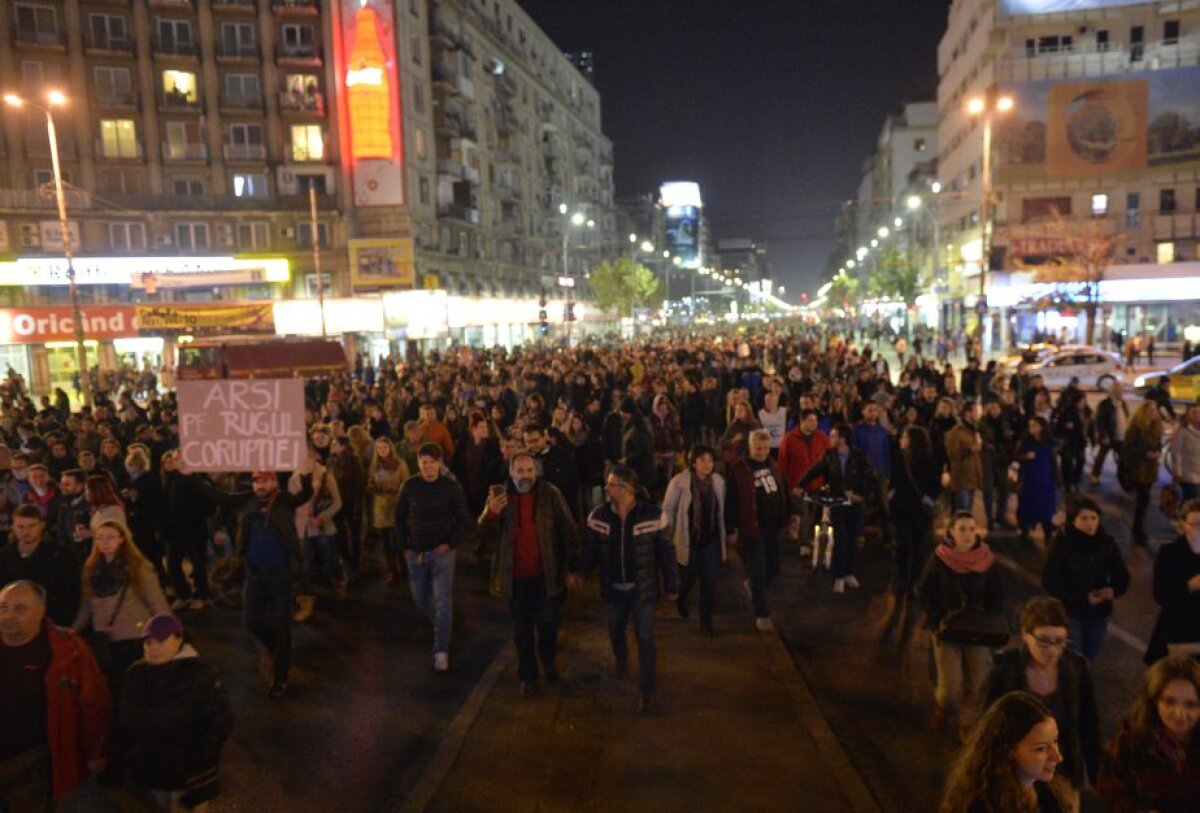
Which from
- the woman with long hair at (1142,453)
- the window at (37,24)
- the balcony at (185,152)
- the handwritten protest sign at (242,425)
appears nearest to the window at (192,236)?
the balcony at (185,152)

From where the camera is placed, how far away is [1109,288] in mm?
43406

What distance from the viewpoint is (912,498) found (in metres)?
9.03

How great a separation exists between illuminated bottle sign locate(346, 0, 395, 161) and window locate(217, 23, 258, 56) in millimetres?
6598

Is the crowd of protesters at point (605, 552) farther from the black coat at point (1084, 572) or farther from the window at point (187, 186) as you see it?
the window at point (187, 186)

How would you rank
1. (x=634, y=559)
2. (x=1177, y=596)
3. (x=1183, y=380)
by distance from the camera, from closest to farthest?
(x=1177, y=596) → (x=634, y=559) → (x=1183, y=380)

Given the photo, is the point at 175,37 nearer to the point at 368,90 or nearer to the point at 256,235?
the point at 256,235

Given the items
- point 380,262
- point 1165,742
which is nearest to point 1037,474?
point 1165,742

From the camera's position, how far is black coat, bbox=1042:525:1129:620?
18.4 ft

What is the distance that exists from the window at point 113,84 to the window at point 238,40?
5.00 m

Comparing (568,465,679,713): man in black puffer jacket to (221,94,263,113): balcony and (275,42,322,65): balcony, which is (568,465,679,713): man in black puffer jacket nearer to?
(275,42,322,65): balcony

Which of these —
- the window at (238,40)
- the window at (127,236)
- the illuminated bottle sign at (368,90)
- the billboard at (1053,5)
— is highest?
the billboard at (1053,5)

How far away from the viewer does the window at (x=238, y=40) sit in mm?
47719

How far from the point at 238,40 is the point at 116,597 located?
164 feet

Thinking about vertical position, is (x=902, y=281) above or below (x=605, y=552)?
above
